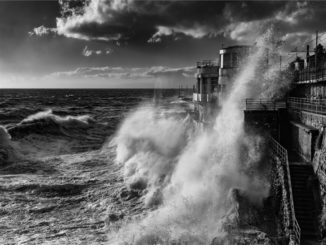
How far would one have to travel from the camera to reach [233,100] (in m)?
23.2

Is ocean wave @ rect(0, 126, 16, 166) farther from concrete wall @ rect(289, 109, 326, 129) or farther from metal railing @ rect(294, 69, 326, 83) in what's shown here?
metal railing @ rect(294, 69, 326, 83)

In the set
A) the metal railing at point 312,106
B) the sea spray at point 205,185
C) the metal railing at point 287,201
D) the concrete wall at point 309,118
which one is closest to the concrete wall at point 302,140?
the concrete wall at point 309,118

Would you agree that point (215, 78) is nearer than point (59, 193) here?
No

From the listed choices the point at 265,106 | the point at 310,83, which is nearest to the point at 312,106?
the point at 265,106

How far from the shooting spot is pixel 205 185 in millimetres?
14766

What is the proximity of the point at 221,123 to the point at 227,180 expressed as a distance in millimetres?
7281

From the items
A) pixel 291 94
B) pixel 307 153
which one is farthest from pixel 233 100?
pixel 307 153

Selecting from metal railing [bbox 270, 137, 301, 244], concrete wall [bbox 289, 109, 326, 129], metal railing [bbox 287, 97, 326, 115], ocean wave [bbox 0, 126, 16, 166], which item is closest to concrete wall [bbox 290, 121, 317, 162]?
concrete wall [bbox 289, 109, 326, 129]

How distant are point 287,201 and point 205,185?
13.7 feet

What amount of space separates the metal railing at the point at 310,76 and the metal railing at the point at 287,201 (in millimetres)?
7475

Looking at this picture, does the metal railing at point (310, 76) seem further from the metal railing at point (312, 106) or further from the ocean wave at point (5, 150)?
the ocean wave at point (5, 150)

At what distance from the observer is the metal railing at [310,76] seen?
19.2 m

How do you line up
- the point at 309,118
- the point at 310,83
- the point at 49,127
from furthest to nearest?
the point at 49,127 → the point at 310,83 → the point at 309,118

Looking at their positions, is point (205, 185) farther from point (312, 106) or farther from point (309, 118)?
point (312, 106)
